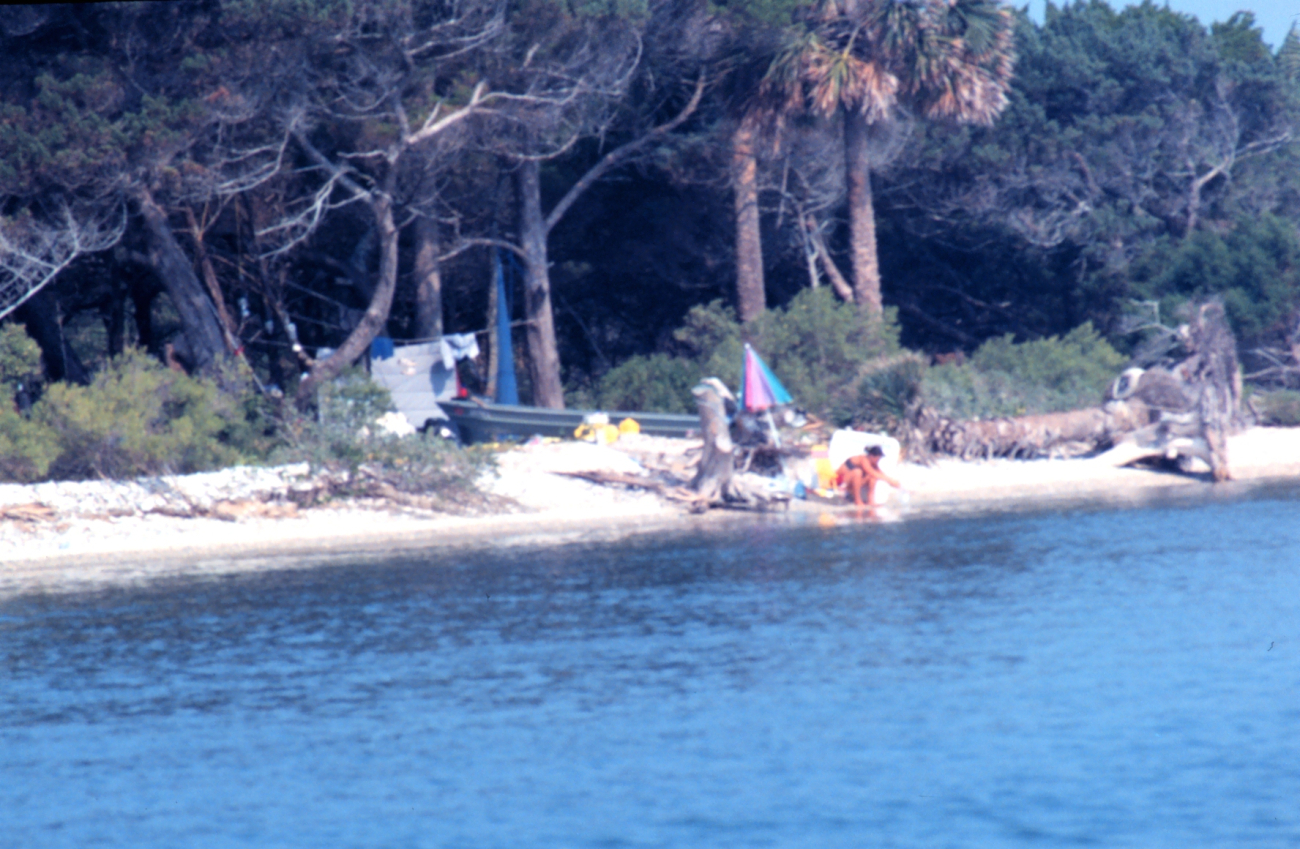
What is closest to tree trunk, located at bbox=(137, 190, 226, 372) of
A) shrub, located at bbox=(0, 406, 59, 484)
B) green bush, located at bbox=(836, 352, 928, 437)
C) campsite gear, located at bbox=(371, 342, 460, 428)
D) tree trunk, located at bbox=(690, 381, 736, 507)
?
campsite gear, located at bbox=(371, 342, 460, 428)

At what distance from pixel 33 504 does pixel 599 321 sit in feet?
64.4

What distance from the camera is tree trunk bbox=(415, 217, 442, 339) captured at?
1169 inches

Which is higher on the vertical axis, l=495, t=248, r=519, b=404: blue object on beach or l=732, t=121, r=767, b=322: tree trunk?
l=732, t=121, r=767, b=322: tree trunk

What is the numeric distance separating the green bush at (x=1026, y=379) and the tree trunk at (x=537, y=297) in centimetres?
833

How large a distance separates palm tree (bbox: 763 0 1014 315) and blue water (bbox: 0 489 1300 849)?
1350cm

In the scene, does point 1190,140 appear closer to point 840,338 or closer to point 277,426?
point 840,338

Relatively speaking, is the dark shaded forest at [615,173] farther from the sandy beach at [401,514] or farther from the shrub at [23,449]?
the sandy beach at [401,514]

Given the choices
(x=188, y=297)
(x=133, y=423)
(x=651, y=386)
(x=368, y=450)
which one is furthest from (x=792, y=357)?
(x=133, y=423)

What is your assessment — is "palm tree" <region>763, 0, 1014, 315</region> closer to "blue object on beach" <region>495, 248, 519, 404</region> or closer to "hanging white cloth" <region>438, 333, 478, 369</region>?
"blue object on beach" <region>495, 248, 519, 404</region>

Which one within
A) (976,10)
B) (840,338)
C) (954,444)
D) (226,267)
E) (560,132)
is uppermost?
(976,10)

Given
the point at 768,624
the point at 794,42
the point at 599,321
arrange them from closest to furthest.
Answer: the point at 768,624 < the point at 794,42 < the point at 599,321

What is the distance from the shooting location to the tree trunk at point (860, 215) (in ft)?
97.5

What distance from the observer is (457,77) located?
87.8ft

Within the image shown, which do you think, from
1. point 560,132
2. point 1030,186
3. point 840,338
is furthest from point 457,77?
point 1030,186
